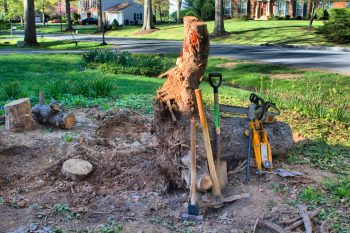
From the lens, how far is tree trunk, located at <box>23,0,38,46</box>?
1029 inches

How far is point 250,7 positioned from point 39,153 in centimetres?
4944

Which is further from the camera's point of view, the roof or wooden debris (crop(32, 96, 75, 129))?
the roof

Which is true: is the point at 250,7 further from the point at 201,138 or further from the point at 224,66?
the point at 201,138

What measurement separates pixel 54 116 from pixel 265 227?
422cm

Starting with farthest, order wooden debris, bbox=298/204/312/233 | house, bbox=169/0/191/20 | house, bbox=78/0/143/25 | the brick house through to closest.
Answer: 1. house, bbox=78/0/143/25
2. house, bbox=169/0/191/20
3. the brick house
4. wooden debris, bbox=298/204/312/233

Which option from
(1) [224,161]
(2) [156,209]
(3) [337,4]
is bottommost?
(2) [156,209]

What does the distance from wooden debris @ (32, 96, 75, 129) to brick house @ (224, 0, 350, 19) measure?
43.7 meters

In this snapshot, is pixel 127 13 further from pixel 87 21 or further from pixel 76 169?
pixel 76 169

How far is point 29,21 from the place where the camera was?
86.9ft

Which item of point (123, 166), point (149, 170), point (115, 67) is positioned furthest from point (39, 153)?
point (115, 67)

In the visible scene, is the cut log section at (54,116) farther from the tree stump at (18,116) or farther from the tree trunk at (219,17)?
A: the tree trunk at (219,17)

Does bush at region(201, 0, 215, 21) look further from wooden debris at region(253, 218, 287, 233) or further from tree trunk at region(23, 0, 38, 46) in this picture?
wooden debris at region(253, 218, 287, 233)

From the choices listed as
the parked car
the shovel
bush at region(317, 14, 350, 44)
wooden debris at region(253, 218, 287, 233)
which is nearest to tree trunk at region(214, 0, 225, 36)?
bush at region(317, 14, 350, 44)

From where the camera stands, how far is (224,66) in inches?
650
